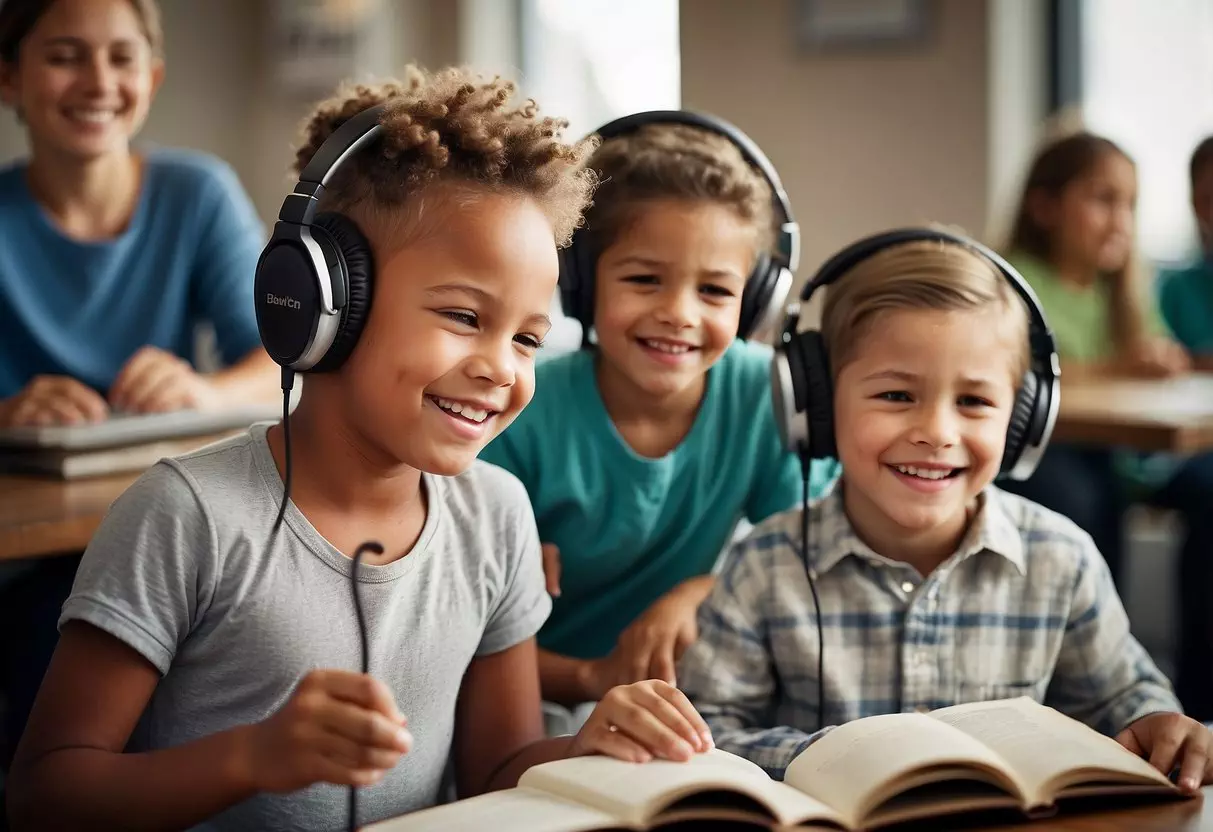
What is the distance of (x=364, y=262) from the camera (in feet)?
3.49

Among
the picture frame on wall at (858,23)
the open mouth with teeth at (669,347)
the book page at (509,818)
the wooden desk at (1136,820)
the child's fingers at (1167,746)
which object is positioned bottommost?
the child's fingers at (1167,746)

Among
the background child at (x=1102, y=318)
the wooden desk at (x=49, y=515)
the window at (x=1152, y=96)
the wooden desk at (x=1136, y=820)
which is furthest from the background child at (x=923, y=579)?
the window at (x=1152, y=96)

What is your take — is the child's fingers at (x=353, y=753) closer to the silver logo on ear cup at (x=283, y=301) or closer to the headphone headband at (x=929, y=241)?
the silver logo on ear cup at (x=283, y=301)

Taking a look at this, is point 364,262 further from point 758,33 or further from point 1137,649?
point 758,33

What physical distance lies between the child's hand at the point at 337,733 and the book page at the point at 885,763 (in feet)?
1.00

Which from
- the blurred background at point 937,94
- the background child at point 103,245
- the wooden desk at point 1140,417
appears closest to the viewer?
the background child at point 103,245

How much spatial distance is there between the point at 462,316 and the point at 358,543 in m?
0.21

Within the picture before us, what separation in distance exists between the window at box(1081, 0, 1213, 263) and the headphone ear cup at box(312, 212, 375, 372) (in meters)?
3.13

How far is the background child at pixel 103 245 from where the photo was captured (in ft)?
6.40

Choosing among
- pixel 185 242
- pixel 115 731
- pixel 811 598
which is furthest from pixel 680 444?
pixel 185 242

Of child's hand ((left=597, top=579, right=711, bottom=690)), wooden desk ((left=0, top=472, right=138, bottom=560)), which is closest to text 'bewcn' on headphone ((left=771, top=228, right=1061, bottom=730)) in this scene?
child's hand ((left=597, top=579, right=711, bottom=690))

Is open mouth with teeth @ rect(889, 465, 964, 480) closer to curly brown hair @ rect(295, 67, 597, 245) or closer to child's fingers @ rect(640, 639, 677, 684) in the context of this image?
child's fingers @ rect(640, 639, 677, 684)

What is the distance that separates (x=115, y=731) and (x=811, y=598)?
2.19ft

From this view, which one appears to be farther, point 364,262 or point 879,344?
point 879,344
